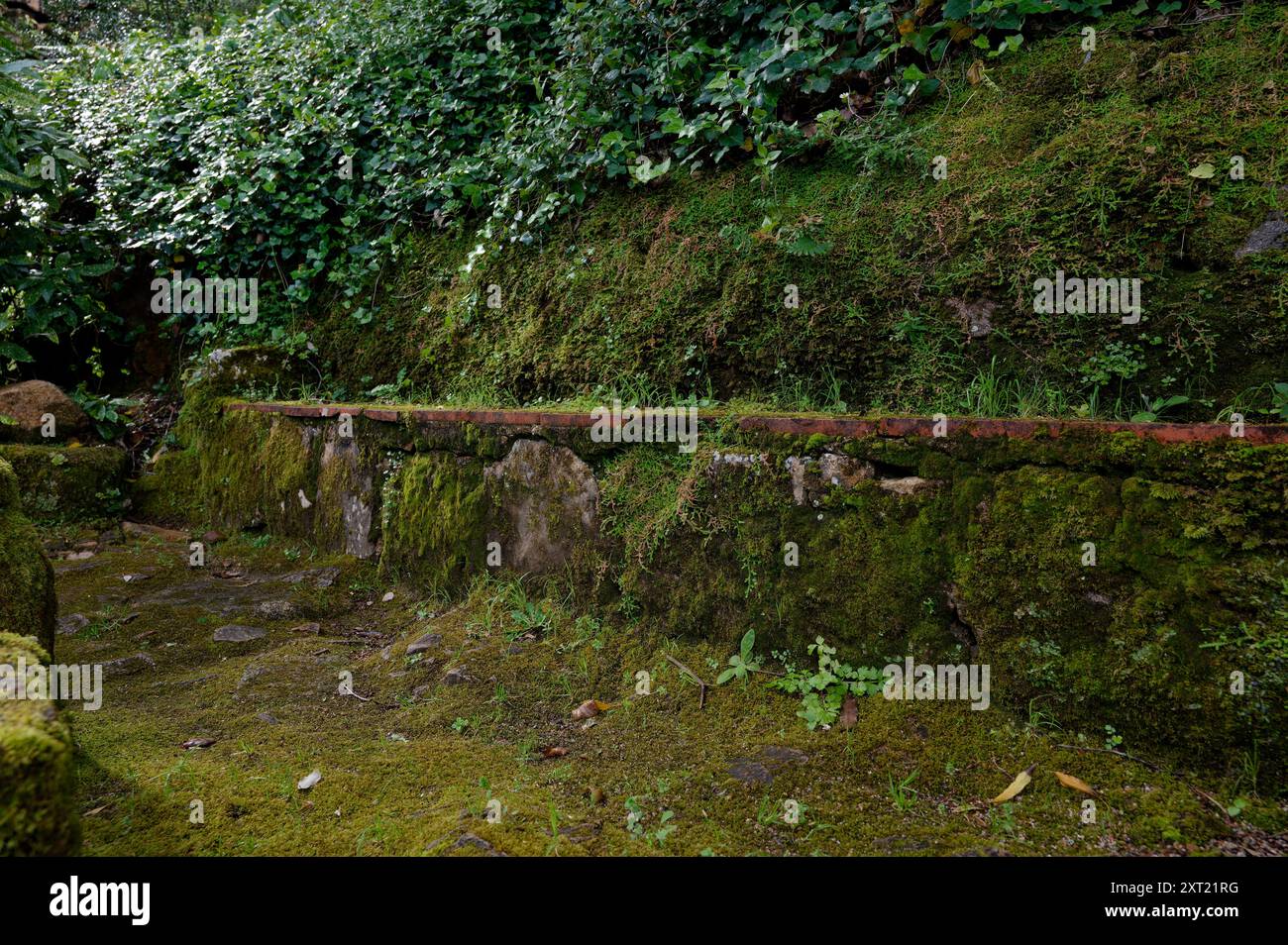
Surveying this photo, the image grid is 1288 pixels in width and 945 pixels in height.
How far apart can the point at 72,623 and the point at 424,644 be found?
2.14 meters

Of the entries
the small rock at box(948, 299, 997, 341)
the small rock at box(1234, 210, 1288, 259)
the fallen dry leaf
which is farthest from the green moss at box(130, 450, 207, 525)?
the small rock at box(1234, 210, 1288, 259)

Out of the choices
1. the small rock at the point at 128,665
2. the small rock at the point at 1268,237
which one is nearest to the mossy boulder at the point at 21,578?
the small rock at the point at 128,665

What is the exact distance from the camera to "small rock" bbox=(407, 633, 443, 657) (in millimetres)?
3705

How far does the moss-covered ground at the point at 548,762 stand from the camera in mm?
2135

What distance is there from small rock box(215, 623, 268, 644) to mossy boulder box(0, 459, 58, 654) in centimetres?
110

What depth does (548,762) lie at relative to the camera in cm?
268

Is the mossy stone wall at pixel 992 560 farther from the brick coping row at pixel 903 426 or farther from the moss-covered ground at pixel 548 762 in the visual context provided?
the moss-covered ground at pixel 548 762

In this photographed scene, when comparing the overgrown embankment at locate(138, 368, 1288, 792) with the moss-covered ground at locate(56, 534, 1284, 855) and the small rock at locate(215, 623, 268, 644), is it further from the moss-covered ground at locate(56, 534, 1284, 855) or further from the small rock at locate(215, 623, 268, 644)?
the small rock at locate(215, 623, 268, 644)

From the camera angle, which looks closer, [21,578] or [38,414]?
[21,578]

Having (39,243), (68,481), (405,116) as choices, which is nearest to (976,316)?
(405,116)

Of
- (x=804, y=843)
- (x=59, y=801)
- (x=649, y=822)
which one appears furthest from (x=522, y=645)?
(x=59, y=801)

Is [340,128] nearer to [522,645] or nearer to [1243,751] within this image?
[522,645]

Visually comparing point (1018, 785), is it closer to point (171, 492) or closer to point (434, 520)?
point (434, 520)

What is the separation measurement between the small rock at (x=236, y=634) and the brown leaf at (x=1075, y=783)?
3847mm
